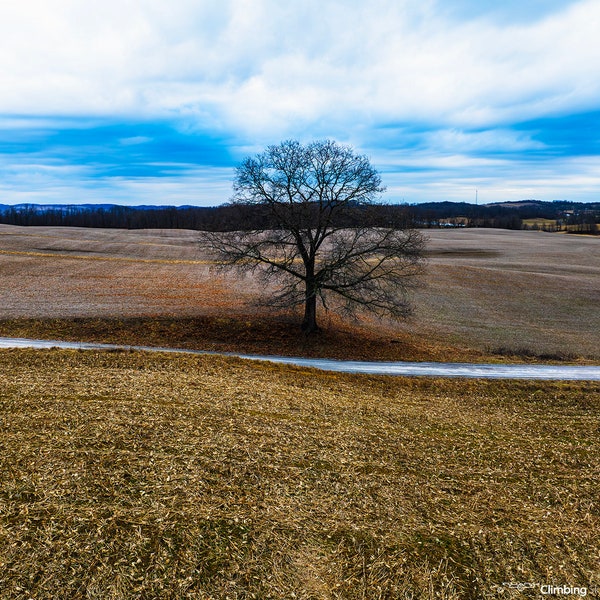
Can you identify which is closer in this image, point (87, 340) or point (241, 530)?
point (241, 530)

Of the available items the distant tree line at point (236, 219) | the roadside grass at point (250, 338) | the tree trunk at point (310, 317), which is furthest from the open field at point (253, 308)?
the distant tree line at point (236, 219)

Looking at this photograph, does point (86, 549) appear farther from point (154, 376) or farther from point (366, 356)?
point (366, 356)

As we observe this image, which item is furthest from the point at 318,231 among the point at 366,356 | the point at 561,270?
the point at 561,270

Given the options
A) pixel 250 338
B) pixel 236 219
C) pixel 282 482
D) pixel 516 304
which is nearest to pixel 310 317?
pixel 250 338

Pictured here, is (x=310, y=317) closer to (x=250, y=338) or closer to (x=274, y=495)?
(x=250, y=338)

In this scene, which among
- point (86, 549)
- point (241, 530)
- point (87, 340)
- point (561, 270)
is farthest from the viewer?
point (561, 270)
